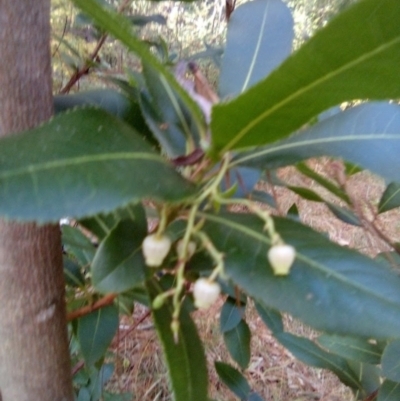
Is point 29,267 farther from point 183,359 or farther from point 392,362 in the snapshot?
point 392,362

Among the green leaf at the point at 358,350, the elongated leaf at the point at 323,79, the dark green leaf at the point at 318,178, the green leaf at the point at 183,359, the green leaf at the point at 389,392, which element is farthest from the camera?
the green leaf at the point at 358,350

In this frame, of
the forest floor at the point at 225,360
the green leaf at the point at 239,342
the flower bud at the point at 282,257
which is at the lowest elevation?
the forest floor at the point at 225,360

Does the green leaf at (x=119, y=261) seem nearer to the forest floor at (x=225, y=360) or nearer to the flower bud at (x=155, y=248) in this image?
the flower bud at (x=155, y=248)

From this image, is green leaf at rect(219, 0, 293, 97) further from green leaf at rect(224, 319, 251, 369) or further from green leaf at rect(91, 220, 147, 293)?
green leaf at rect(224, 319, 251, 369)

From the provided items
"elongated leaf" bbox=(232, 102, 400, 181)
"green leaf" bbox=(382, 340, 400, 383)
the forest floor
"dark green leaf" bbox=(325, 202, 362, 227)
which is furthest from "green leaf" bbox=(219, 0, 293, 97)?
the forest floor

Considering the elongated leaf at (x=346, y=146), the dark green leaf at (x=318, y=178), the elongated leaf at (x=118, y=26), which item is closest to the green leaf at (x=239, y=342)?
the dark green leaf at (x=318, y=178)

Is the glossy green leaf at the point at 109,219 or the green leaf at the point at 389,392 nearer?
the glossy green leaf at the point at 109,219

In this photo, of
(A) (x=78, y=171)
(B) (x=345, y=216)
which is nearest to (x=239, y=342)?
(B) (x=345, y=216)
